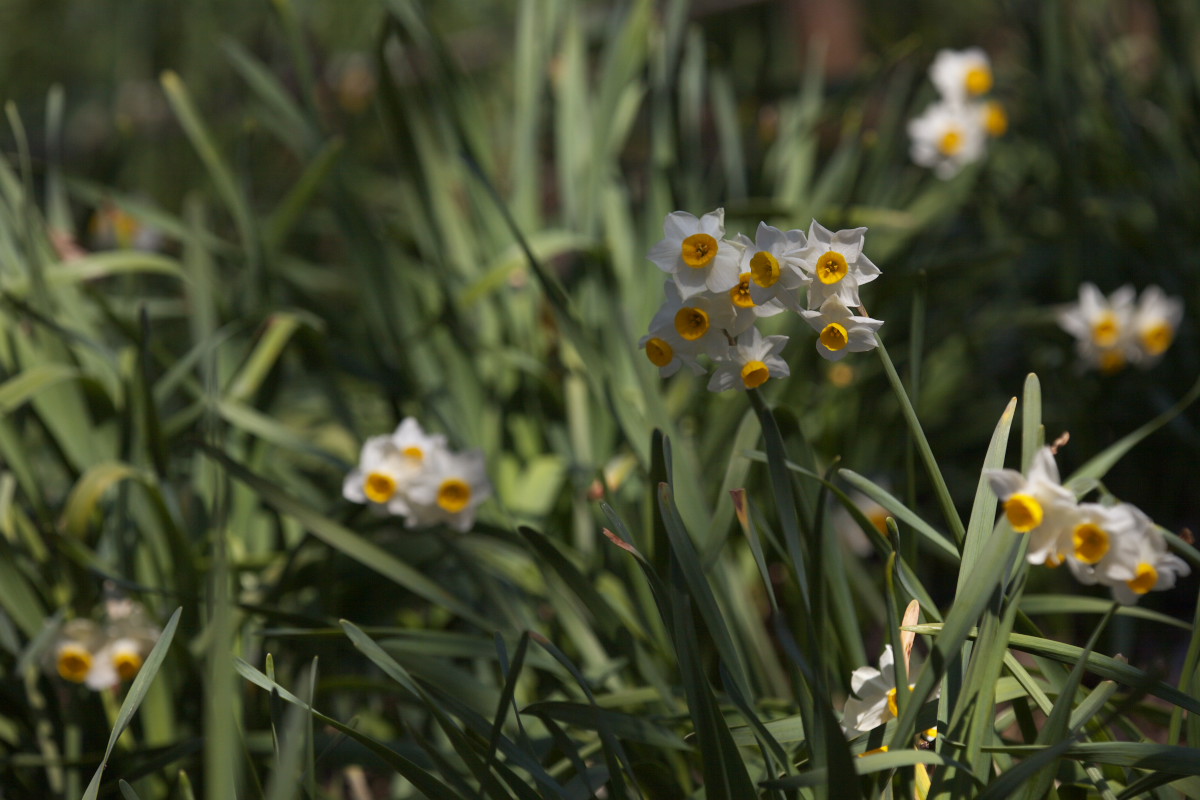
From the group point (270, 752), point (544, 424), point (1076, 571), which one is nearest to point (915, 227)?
point (544, 424)

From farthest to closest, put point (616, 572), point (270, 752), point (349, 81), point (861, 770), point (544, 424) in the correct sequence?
point (349, 81) → point (544, 424) → point (616, 572) → point (270, 752) → point (861, 770)

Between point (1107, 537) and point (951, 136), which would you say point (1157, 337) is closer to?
point (951, 136)

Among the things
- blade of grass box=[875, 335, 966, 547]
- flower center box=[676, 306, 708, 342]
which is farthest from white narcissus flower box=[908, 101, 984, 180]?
flower center box=[676, 306, 708, 342]

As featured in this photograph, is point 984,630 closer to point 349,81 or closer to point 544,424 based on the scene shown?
point 544,424

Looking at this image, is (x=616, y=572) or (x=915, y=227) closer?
(x=616, y=572)

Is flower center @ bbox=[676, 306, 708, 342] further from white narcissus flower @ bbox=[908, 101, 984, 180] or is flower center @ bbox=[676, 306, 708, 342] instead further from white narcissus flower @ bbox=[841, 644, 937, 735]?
white narcissus flower @ bbox=[908, 101, 984, 180]

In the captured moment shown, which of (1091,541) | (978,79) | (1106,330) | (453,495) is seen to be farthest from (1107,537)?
(978,79)

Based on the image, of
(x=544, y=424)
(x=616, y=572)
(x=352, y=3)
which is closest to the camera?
(x=616, y=572)
